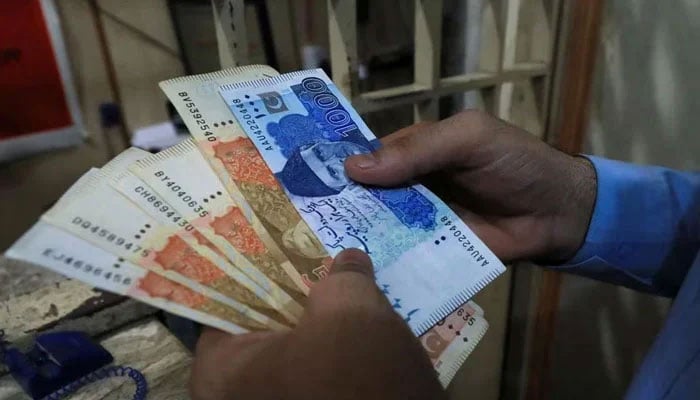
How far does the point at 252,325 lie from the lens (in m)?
0.45

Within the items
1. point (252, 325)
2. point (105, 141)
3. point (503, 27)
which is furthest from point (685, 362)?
point (105, 141)

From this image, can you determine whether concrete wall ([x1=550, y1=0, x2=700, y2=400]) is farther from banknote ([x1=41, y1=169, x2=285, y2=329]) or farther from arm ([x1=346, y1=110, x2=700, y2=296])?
banknote ([x1=41, y1=169, x2=285, y2=329])

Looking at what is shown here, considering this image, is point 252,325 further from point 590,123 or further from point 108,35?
point 590,123

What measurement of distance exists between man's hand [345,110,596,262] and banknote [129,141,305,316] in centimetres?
13

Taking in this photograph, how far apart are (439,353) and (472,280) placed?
8 centimetres

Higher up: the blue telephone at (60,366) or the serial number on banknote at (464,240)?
the serial number on banknote at (464,240)

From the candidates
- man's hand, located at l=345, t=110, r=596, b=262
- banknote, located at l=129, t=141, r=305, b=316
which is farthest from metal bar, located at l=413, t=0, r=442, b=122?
banknote, located at l=129, t=141, r=305, b=316

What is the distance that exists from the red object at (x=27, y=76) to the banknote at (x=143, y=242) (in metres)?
0.57

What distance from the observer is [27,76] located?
920 mm

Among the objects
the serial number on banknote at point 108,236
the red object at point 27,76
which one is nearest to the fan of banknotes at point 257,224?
the serial number on banknote at point 108,236

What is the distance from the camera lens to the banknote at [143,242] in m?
0.43

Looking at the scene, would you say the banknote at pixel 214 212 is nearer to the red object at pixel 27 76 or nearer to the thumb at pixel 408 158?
the thumb at pixel 408 158

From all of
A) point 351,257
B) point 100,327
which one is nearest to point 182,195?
point 351,257

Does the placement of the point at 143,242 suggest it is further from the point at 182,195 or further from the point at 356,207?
the point at 356,207
